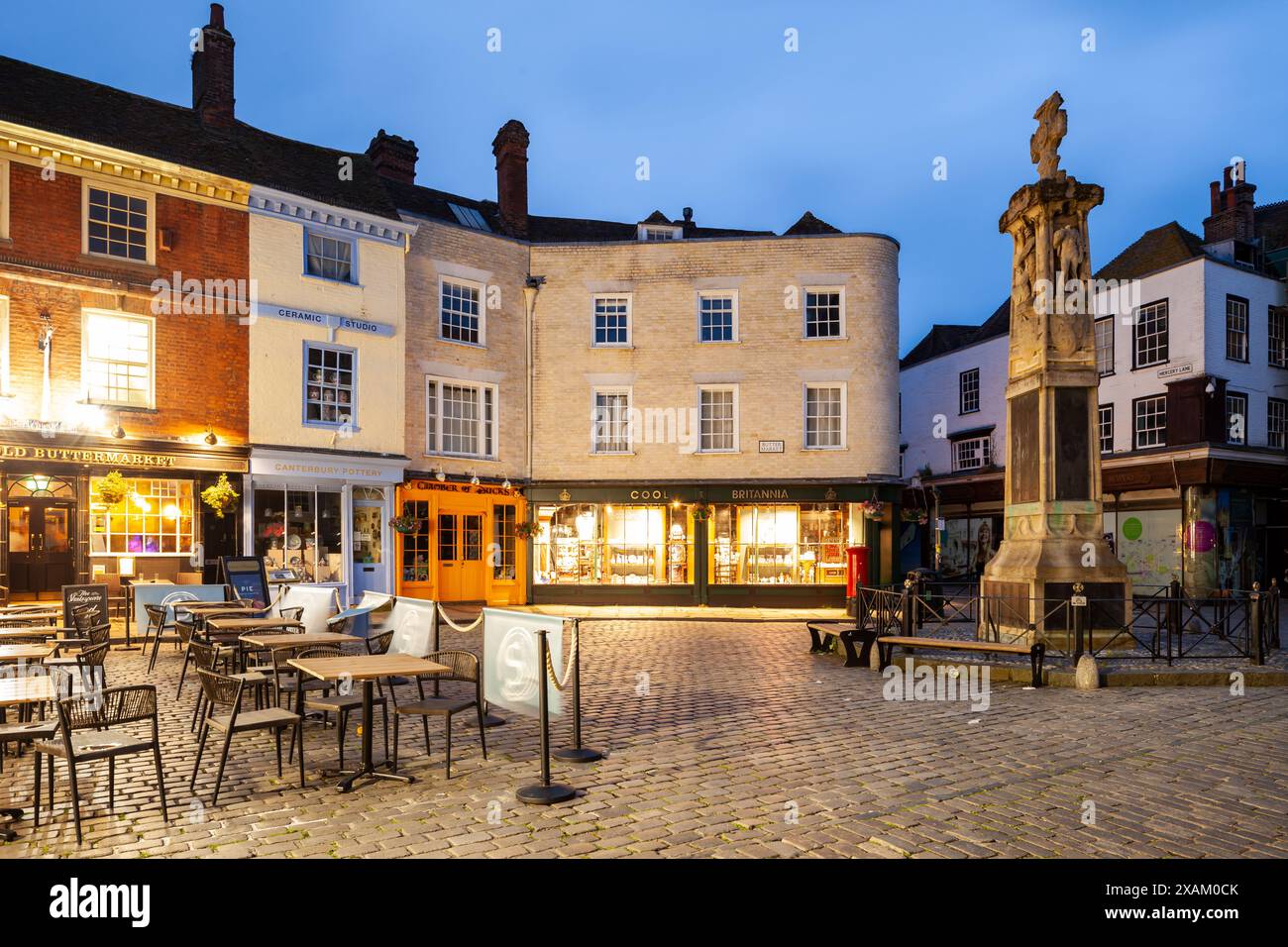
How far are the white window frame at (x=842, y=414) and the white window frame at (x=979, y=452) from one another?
44.4 feet

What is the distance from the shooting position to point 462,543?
77.3 feet

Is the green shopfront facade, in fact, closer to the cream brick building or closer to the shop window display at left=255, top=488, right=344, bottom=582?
the cream brick building

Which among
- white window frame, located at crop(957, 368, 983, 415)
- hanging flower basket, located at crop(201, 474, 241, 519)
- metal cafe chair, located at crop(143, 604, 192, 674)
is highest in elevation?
white window frame, located at crop(957, 368, 983, 415)

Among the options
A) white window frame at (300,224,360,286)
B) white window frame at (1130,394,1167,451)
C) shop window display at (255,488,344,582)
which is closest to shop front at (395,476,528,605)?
shop window display at (255,488,344,582)

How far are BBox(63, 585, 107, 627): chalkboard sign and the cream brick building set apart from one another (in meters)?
10.5

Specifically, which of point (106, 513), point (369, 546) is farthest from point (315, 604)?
point (369, 546)

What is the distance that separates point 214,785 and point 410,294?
1778cm

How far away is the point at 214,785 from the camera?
251 inches

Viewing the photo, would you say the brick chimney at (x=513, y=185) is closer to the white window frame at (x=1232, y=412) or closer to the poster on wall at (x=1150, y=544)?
the poster on wall at (x=1150, y=544)

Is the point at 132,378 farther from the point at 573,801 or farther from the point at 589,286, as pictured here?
the point at 573,801

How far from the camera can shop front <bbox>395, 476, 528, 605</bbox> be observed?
22.5 meters

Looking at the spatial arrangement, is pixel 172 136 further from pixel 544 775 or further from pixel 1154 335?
pixel 1154 335

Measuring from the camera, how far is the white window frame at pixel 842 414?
24094mm

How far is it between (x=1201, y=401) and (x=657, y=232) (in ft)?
57.3
